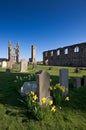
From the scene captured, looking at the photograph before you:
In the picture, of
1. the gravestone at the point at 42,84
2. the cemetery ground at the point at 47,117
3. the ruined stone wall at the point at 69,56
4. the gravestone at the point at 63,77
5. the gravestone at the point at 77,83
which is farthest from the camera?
the ruined stone wall at the point at 69,56

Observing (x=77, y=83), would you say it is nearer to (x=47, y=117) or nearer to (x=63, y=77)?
(x=63, y=77)

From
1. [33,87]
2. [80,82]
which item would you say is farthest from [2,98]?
[80,82]

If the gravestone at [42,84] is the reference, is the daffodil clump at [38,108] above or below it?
below

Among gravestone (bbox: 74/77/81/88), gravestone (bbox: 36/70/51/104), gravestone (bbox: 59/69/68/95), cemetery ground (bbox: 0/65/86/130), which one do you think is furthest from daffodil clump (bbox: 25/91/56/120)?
gravestone (bbox: 74/77/81/88)

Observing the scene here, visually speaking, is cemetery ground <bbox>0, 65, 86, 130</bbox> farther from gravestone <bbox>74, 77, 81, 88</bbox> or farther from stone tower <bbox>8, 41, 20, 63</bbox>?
stone tower <bbox>8, 41, 20, 63</bbox>

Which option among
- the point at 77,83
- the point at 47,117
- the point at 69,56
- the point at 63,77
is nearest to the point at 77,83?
the point at 77,83

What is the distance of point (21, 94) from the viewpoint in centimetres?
688

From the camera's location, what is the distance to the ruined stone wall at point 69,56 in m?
41.3

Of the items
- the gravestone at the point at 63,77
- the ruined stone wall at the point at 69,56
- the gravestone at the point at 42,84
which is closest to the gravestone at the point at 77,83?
the gravestone at the point at 63,77

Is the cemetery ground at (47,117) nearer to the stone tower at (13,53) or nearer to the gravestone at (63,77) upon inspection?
the gravestone at (63,77)

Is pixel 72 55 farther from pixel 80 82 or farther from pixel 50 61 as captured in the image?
pixel 80 82

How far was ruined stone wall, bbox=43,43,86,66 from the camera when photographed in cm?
4133

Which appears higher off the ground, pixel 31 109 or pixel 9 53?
pixel 9 53

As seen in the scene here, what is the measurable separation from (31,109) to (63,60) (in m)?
41.9
